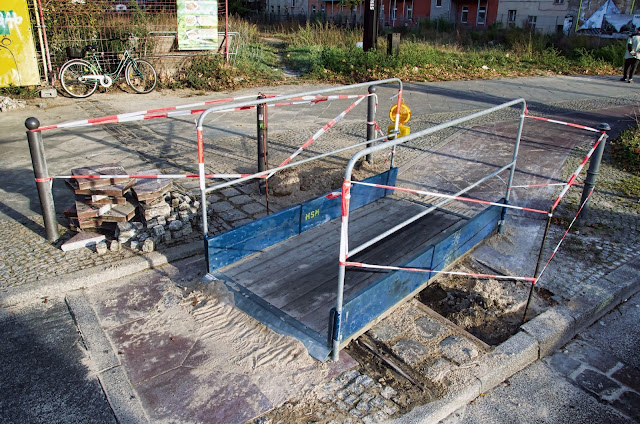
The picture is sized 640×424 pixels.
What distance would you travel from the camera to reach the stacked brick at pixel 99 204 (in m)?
5.71

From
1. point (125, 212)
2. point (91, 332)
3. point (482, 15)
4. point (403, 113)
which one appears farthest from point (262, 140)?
point (482, 15)

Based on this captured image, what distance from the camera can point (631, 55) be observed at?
17016mm

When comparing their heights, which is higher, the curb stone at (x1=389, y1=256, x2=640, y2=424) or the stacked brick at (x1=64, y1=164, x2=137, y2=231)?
the stacked brick at (x1=64, y1=164, x2=137, y2=231)

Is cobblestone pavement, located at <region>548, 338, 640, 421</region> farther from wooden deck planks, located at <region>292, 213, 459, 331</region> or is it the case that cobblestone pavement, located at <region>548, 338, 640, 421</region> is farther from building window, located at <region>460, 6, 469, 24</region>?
building window, located at <region>460, 6, 469, 24</region>

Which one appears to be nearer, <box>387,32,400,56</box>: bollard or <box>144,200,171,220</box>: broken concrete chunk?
<box>144,200,171,220</box>: broken concrete chunk

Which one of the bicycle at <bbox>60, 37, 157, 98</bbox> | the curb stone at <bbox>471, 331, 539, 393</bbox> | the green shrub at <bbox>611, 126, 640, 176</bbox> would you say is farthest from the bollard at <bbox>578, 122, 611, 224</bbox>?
the bicycle at <bbox>60, 37, 157, 98</bbox>

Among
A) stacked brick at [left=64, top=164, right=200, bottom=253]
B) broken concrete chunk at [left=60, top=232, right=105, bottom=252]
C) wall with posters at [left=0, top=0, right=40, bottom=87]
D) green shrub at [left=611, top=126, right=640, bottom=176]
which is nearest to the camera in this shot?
broken concrete chunk at [left=60, top=232, right=105, bottom=252]

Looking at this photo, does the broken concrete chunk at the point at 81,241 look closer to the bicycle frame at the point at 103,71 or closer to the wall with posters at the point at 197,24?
the bicycle frame at the point at 103,71

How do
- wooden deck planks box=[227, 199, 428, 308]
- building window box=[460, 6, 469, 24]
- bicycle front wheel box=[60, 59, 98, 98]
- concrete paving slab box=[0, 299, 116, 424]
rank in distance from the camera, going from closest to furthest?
concrete paving slab box=[0, 299, 116, 424]
wooden deck planks box=[227, 199, 428, 308]
bicycle front wheel box=[60, 59, 98, 98]
building window box=[460, 6, 469, 24]

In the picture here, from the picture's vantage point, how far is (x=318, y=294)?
4.72m

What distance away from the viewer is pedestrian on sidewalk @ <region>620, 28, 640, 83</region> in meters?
16.6

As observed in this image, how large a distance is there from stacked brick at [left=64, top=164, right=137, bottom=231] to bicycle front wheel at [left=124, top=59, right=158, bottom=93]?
8.67 m

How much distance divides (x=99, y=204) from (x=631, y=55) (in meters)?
17.8

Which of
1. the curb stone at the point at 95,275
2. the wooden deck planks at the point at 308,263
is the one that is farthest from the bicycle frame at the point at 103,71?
the wooden deck planks at the point at 308,263
